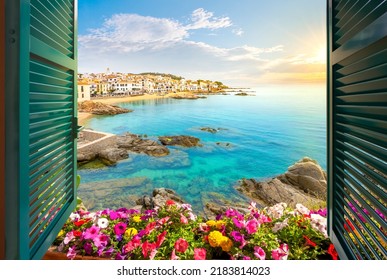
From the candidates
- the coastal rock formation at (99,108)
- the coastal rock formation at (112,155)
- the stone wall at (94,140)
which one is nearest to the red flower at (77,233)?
the coastal rock formation at (112,155)

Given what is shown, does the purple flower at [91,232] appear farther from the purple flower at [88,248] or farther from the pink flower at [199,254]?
the pink flower at [199,254]

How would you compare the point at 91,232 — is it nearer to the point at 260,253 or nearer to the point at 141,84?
the point at 260,253

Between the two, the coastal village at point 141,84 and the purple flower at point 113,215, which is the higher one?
the coastal village at point 141,84

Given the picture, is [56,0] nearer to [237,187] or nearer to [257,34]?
[237,187]

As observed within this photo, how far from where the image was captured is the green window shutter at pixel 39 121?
2.74 feet

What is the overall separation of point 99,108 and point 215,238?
10341mm

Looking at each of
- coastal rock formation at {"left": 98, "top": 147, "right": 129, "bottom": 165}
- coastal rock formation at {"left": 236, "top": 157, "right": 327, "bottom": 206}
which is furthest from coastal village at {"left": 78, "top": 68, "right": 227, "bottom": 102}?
Result: coastal rock formation at {"left": 236, "top": 157, "right": 327, "bottom": 206}

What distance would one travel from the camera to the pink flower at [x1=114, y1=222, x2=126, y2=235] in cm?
153

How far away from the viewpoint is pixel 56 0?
49.9 inches

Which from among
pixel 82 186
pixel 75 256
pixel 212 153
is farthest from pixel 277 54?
pixel 75 256

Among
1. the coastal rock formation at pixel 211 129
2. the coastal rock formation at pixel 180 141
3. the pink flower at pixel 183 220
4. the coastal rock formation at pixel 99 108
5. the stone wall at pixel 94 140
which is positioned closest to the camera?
the pink flower at pixel 183 220

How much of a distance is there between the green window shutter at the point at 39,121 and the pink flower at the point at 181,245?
629mm

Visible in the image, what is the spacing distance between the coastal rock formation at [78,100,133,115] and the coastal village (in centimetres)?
35
